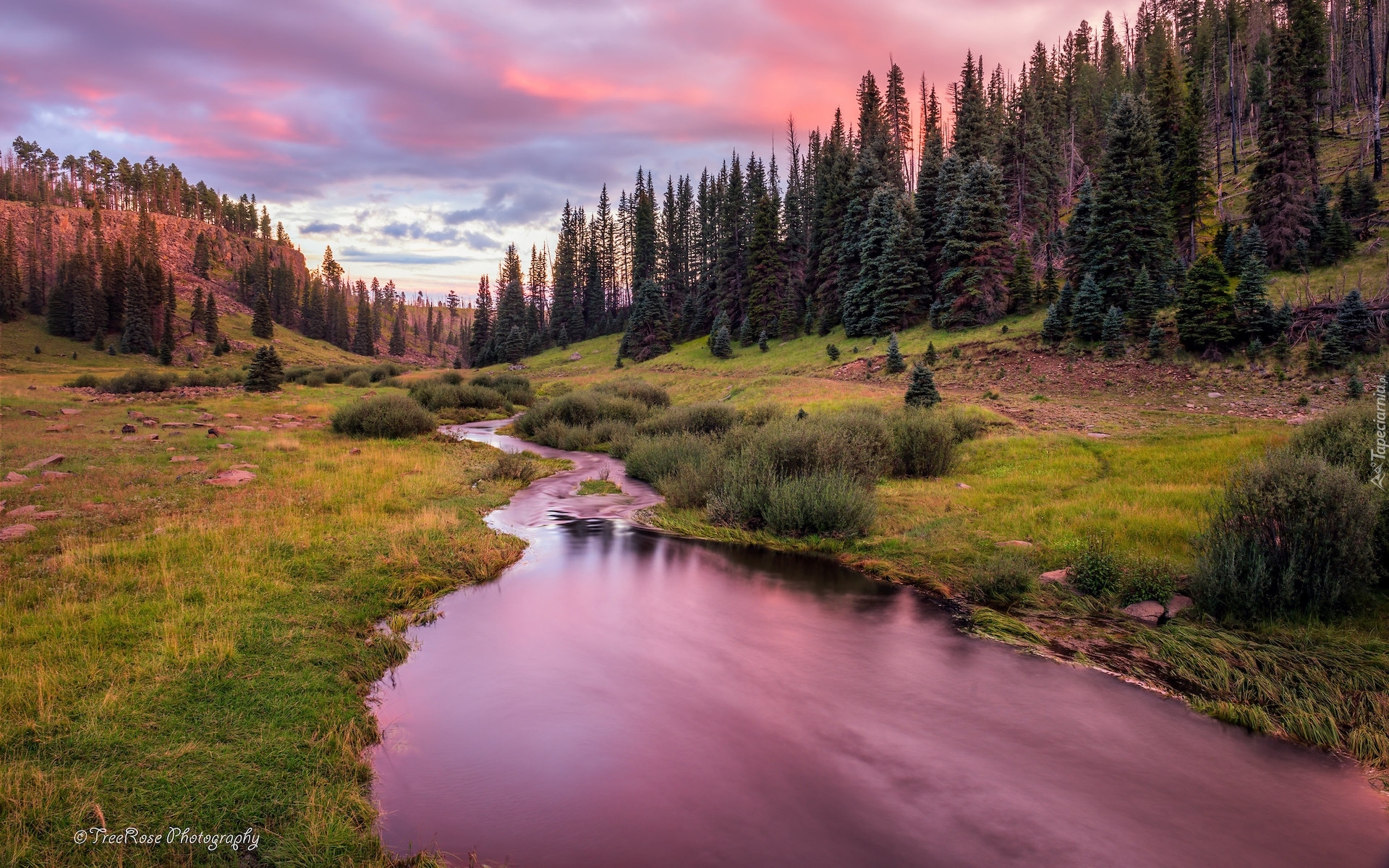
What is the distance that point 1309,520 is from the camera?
7.80 meters

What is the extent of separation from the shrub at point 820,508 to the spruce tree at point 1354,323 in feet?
69.6

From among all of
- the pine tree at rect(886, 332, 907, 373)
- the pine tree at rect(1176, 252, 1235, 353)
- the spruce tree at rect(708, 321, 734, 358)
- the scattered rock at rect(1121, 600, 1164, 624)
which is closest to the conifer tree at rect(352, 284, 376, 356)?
the spruce tree at rect(708, 321, 734, 358)

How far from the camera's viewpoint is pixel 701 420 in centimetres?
2314

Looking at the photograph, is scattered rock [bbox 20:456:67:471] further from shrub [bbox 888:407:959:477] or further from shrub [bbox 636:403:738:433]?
shrub [bbox 888:407:959:477]

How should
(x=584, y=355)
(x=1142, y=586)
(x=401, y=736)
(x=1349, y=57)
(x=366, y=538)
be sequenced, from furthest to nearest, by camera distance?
(x=584, y=355) → (x=1349, y=57) → (x=366, y=538) → (x=1142, y=586) → (x=401, y=736)

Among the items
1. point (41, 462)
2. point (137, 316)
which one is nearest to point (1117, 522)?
point (41, 462)

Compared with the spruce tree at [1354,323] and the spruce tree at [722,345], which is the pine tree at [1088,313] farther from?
the spruce tree at [722,345]

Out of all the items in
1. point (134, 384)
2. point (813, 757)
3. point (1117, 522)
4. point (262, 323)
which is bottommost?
point (813, 757)

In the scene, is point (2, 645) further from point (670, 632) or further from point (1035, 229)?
point (1035, 229)

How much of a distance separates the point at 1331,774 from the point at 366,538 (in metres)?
13.5

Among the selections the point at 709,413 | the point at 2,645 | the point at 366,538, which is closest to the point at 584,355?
the point at 709,413

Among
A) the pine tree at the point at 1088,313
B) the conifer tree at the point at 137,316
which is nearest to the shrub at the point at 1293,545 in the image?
the pine tree at the point at 1088,313

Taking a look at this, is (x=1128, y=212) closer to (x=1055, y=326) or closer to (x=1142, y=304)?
(x=1142, y=304)

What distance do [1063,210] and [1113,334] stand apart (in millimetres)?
41427
